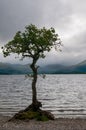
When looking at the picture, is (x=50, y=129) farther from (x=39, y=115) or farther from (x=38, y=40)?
(x=38, y=40)

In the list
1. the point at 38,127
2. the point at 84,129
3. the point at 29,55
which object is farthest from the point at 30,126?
the point at 29,55

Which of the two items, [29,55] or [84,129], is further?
[29,55]

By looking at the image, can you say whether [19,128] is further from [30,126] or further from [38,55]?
[38,55]

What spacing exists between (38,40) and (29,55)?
3107mm

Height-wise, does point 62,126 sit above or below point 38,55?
below

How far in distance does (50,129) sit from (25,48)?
A: 1604 cm

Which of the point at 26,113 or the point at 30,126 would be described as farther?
the point at 26,113

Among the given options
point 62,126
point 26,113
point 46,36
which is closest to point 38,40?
point 46,36

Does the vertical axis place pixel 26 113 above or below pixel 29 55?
below

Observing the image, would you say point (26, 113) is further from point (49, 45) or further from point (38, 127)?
point (49, 45)

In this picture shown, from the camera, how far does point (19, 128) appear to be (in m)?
41.8

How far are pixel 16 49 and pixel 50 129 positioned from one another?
53.8 feet

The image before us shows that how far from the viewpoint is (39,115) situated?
2009 inches

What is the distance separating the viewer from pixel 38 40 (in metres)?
51.0
